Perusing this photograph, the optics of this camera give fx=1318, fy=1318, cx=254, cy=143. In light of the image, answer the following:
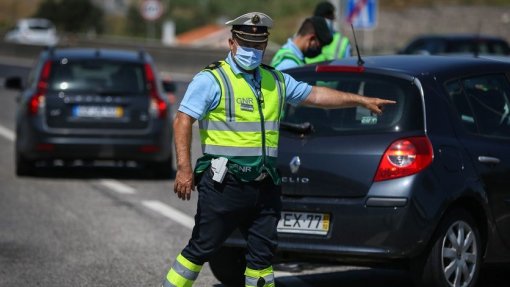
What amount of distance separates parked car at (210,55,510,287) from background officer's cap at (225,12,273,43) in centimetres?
141

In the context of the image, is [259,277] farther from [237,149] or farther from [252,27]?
[252,27]

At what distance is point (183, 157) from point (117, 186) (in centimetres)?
862

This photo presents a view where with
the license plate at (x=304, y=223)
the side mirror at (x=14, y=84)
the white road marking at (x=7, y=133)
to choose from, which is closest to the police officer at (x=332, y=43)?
the license plate at (x=304, y=223)

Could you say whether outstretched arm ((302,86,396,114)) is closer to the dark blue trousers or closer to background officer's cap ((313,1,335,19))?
the dark blue trousers

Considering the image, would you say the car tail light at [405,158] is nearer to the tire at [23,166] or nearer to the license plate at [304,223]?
the license plate at [304,223]

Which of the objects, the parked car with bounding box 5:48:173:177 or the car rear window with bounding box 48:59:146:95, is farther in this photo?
the car rear window with bounding box 48:59:146:95

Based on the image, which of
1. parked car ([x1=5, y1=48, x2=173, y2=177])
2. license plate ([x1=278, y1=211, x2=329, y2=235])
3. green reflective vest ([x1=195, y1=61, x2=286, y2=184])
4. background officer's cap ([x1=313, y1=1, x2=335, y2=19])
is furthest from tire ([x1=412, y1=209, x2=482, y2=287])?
parked car ([x1=5, y1=48, x2=173, y2=177])

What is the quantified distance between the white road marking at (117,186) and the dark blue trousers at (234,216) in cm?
774

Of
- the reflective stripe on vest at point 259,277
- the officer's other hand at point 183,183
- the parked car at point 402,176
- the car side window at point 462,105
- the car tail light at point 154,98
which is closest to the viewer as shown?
the officer's other hand at point 183,183

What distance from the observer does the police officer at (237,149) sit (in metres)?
6.56

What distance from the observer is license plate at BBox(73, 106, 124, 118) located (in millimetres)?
15406

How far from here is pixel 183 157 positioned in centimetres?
646

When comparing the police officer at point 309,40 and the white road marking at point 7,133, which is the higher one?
the police officer at point 309,40

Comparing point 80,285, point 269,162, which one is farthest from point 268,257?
point 80,285
